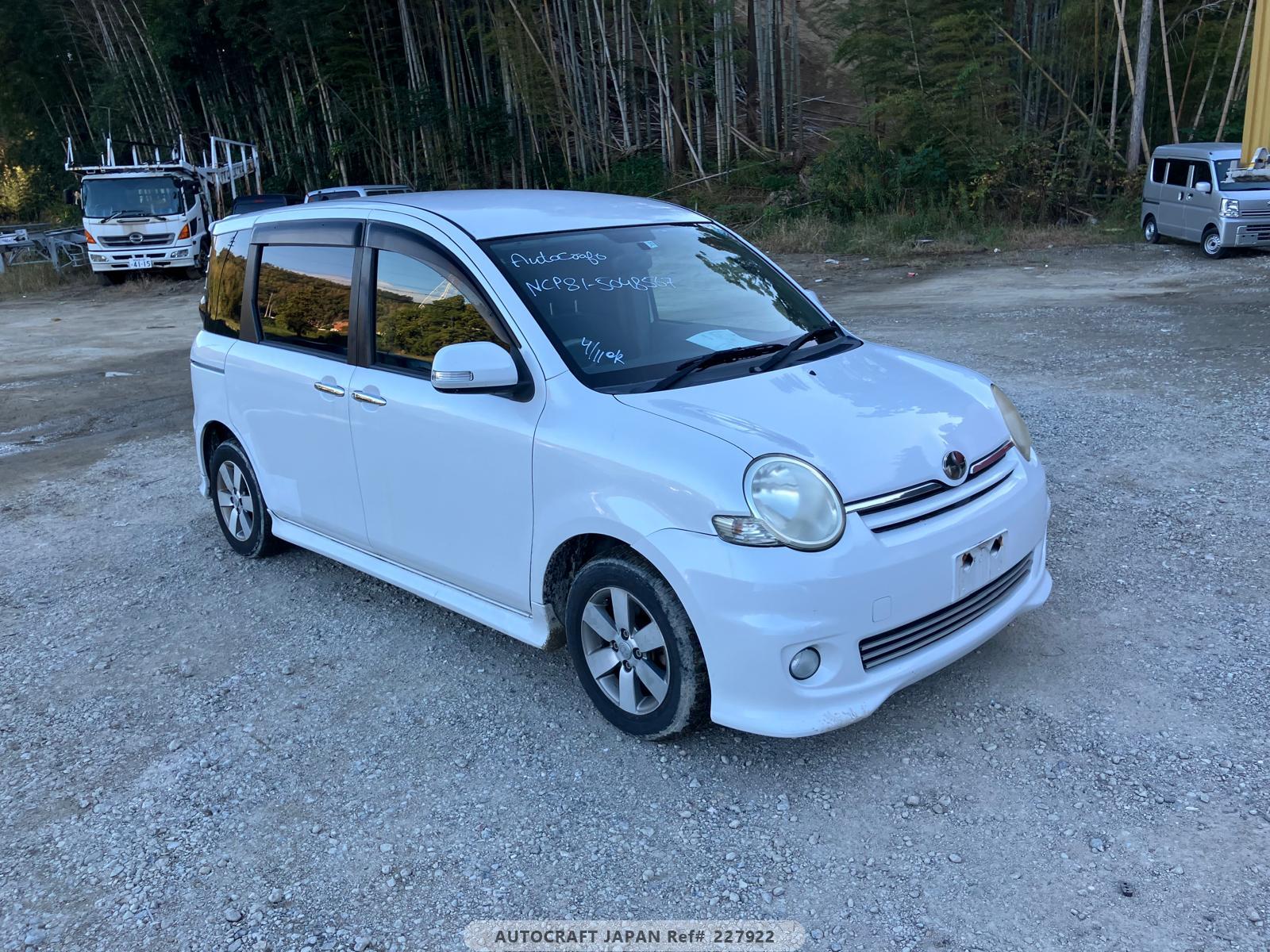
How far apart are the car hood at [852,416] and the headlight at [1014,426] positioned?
0.06 metres

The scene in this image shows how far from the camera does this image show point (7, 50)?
1325 inches

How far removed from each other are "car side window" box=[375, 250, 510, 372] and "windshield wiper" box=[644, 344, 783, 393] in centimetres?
58

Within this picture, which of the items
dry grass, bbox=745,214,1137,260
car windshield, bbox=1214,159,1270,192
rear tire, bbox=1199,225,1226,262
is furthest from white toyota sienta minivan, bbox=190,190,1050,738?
dry grass, bbox=745,214,1137,260

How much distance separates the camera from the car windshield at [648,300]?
3.70 metres

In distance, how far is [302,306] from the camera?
464 centimetres

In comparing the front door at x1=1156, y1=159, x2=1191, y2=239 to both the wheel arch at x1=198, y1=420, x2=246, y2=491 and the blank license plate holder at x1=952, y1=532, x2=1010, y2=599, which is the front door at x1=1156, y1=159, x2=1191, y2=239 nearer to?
the blank license plate holder at x1=952, y1=532, x2=1010, y2=599

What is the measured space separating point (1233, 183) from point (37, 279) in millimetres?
22177

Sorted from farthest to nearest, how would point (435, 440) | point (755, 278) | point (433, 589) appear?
point (755, 278) → point (433, 589) → point (435, 440)

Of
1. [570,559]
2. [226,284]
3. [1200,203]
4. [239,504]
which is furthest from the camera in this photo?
[1200,203]

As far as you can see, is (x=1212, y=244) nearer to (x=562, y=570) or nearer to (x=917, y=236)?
(x=917, y=236)

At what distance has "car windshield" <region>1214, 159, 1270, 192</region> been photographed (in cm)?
1503

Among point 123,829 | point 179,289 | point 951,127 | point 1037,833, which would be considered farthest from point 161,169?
point 1037,833

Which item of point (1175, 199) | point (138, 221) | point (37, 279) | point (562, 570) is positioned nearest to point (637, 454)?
point (562, 570)

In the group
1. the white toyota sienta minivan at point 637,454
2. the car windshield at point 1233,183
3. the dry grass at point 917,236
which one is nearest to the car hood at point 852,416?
the white toyota sienta minivan at point 637,454
